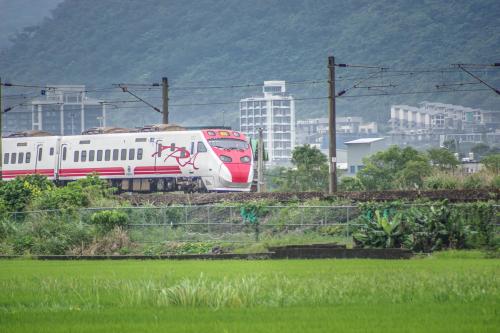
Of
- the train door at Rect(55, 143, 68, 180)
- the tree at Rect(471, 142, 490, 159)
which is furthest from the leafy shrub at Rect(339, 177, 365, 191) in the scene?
the tree at Rect(471, 142, 490, 159)

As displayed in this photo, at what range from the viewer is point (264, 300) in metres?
17.8

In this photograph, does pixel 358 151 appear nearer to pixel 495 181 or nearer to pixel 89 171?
pixel 89 171

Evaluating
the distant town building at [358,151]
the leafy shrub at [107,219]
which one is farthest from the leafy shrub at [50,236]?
the distant town building at [358,151]

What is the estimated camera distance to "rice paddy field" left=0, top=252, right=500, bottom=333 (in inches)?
583

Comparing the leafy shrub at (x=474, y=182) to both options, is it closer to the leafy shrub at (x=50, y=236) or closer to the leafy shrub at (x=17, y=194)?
the leafy shrub at (x=50, y=236)

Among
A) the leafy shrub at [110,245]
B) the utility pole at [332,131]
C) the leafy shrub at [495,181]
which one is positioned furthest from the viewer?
the utility pole at [332,131]

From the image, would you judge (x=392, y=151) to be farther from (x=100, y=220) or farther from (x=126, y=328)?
(x=126, y=328)

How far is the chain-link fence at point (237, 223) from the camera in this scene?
1423 inches

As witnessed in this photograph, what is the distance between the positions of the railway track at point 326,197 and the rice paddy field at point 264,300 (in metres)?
14.9

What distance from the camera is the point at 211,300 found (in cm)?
1741

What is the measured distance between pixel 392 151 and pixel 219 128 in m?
40.1

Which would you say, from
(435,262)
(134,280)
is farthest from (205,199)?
(134,280)

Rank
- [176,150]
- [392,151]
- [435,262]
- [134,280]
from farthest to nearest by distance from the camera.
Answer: [392,151]
[176,150]
[435,262]
[134,280]

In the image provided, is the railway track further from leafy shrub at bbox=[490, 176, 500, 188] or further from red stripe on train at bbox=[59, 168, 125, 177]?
red stripe on train at bbox=[59, 168, 125, 177]
